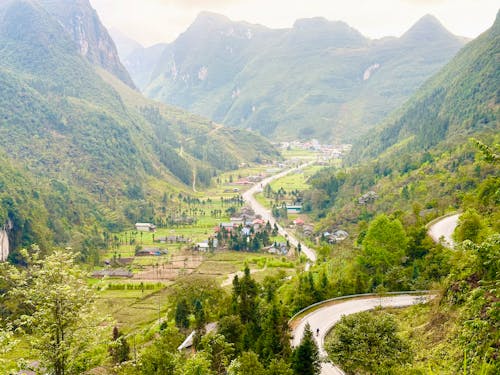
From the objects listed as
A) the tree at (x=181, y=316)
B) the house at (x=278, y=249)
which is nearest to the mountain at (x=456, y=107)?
the house at (x=278, y=249)

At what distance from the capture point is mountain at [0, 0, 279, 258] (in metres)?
90.4

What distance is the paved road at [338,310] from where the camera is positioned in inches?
1152

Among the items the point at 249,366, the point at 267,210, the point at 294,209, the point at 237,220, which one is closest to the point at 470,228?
the point at 249,366

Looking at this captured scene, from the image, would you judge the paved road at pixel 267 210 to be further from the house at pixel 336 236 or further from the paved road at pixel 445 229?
the paved road at pixel 445 229

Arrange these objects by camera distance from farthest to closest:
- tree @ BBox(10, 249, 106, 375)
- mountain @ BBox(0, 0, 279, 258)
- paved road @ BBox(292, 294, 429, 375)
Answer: mountain @ BBox(0, 0, 279, 258)
paved road @ BBox(292, 294, 429, 375)
tree @ BBox(10, 249, 106, 375)

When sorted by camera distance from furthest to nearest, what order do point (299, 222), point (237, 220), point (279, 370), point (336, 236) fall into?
point (237, 220)
point (299, 222)
point (336, 236)
point (279, 370)

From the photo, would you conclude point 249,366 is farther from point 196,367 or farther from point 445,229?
point 445,229

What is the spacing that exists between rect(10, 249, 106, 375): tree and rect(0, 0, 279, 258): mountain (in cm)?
7060

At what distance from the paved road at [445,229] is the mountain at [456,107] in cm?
4391

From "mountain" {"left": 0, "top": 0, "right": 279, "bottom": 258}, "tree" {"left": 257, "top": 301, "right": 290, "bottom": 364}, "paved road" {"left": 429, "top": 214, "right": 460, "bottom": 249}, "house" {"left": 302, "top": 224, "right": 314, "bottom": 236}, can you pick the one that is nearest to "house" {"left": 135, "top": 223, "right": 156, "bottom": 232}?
"mountain" {"left": 0, "top": 0, "right": 279, "bottom": 258}

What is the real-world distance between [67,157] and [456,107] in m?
117

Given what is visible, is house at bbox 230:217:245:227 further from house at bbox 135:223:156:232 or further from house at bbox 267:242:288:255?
house at bbox 135:223:156:232

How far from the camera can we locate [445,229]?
41.2 metres

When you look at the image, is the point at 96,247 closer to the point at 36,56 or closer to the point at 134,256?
the point at 134,256
